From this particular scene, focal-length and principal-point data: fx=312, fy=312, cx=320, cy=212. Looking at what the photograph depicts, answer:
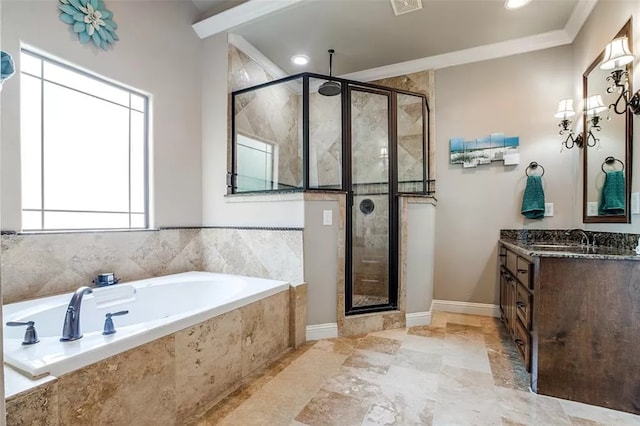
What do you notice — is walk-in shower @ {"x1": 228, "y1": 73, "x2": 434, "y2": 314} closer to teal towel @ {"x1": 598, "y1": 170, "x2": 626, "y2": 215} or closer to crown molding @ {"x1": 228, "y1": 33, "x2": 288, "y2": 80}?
crown molding @ {"x1": 228, "y1": 33, "x2": 288, "y2": 80}

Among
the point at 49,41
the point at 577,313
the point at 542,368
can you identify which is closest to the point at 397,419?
the point at 542,368

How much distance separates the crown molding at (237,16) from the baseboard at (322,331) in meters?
2.68

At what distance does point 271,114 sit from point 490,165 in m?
2.34

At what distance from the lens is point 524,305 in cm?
201

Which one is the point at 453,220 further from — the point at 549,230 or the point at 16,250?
the point at 16,250

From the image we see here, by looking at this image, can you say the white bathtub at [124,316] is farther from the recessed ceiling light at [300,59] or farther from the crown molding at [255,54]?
the recessed ceiling light at [300,59]

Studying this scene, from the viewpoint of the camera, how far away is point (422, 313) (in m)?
2.89

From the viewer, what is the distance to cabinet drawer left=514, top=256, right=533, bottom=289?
6.20ft

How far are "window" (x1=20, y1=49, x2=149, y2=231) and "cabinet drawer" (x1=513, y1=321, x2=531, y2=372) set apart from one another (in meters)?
2.91

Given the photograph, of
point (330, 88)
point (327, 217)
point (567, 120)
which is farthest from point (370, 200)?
point (567, 120)

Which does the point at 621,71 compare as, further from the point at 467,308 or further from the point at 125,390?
the point at 125,390

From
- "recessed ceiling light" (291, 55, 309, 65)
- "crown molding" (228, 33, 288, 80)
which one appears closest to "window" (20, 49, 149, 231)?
"crown molding" (228, 33, 288, 80)

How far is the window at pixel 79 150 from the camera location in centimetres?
199

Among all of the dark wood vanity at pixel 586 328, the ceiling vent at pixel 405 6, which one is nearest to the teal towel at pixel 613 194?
the dark wood vanity at pixel 586 328
